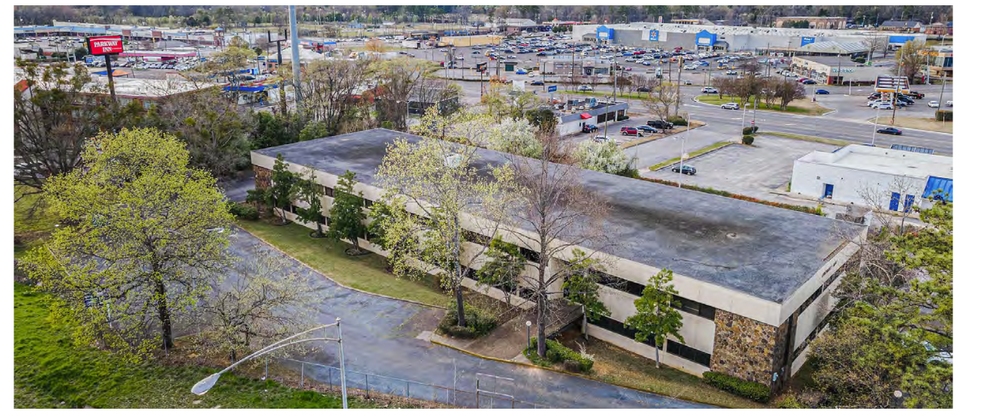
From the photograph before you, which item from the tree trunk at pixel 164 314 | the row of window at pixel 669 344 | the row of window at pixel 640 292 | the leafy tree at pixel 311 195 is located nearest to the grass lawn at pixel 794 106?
the row of window at pixel 669 344

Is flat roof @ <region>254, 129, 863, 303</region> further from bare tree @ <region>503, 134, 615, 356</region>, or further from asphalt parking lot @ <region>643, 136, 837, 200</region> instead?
asphalt parking lot @ <region>643, 136, 837, 200</region>

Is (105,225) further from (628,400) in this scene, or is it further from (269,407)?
(628,400)

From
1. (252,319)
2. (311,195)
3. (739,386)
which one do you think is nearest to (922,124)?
(739,386)

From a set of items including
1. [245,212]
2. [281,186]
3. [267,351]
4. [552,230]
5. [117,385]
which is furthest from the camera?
[245,212]

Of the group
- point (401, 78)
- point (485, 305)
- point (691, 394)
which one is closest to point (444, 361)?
point (485, 305)

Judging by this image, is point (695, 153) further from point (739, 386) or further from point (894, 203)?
point (739, 386)
